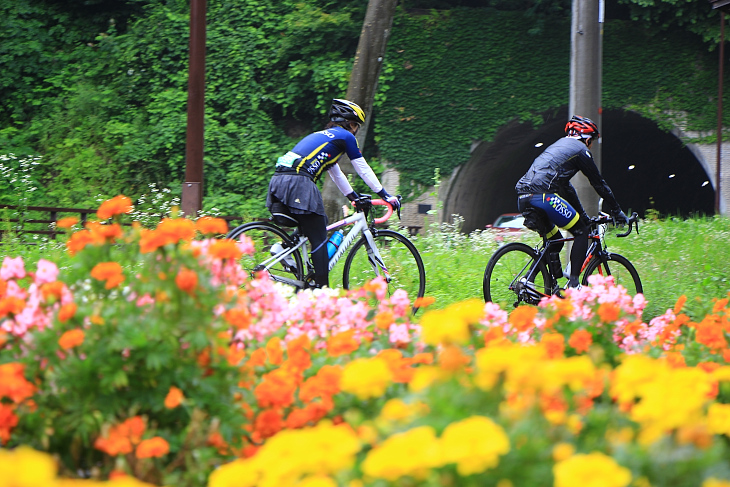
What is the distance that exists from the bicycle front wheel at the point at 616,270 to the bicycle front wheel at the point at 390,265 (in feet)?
4.94

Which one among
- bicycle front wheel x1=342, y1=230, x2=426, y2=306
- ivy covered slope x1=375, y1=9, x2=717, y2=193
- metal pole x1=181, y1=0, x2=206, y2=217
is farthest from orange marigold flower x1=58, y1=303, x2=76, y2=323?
ivy covered slope x1=375, y1=9, x2=717, y2=193

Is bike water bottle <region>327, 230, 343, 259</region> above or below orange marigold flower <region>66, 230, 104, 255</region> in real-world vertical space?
below

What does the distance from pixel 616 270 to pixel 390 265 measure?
204 cm

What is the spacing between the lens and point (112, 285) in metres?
2.30

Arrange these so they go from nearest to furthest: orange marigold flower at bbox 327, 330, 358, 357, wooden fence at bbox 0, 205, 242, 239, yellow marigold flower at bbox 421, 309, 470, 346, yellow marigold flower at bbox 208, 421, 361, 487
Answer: yellow marigold flower at bbox 208, 421, 361, 487 → yellow marigold flower at bbox 421, 309, 470, 346 → orange marigold flower at bbox 327, 330, 358, 357 → wooden fence at bbox 0, 205, 242, 239

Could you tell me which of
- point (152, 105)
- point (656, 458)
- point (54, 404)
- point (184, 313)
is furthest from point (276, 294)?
point (152, 105)

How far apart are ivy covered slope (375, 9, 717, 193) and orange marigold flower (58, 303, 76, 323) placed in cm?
1950

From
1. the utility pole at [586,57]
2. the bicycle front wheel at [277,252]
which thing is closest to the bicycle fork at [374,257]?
the bicycle front wheel at [277,252]

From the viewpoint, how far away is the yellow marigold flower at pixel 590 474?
4.00 feet

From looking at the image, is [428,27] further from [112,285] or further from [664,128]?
[112,285]

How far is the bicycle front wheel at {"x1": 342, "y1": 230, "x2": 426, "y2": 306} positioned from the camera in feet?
20.8

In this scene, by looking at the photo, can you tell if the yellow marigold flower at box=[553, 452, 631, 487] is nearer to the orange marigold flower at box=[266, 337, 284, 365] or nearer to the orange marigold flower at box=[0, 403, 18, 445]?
the orange marigold flower at box=[266, 337, 284, 365]

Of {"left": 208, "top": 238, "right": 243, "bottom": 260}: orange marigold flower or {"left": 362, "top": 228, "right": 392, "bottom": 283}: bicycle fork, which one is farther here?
{"left": 362, "top": 228, "right": 392, "bottom": 283}: bicycle fork

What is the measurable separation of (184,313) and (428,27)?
20.6 m
